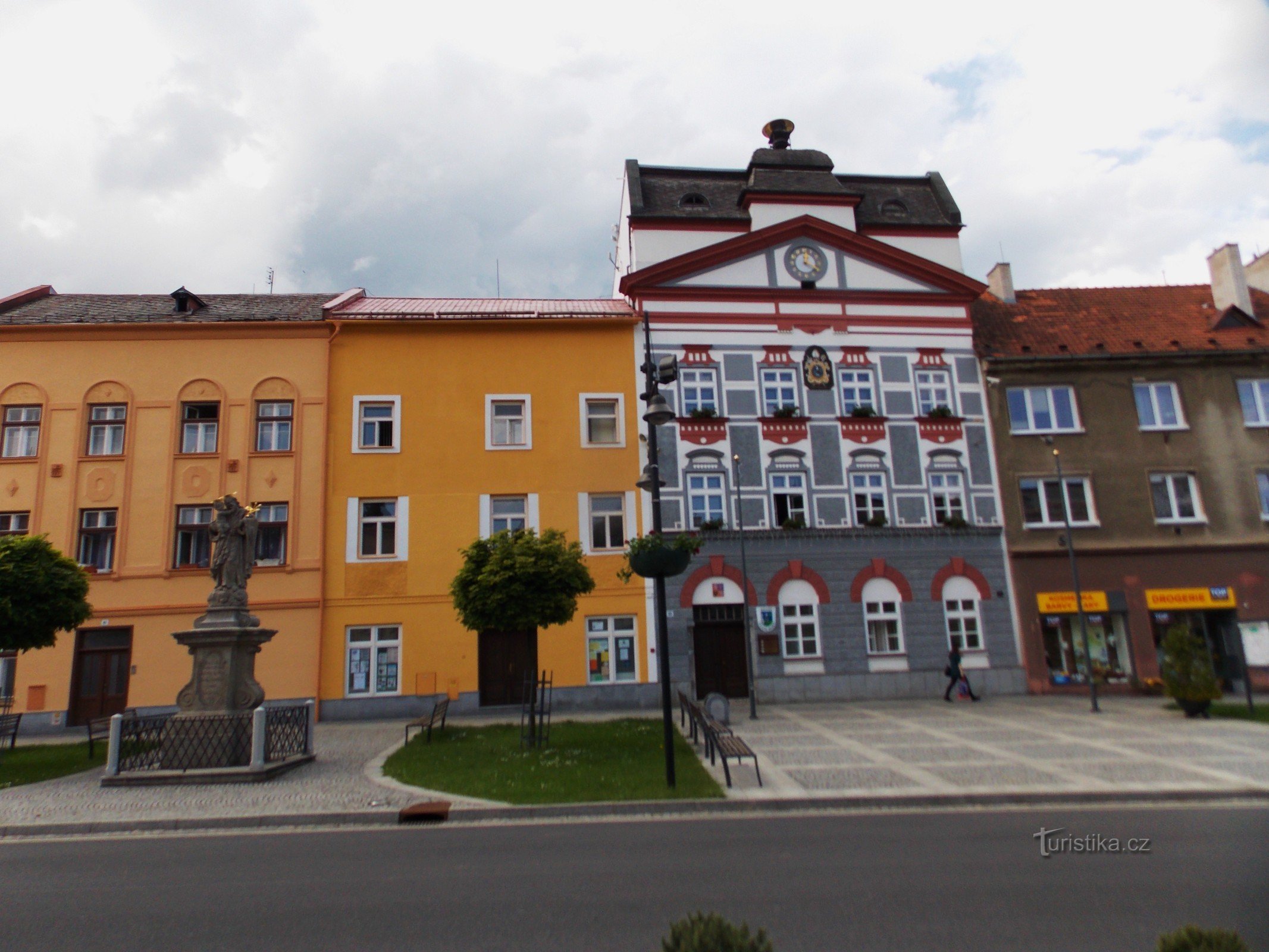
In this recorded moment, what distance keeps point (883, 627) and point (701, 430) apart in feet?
27.4

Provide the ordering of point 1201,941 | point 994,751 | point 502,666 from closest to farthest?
point 1201,941 → point 994,751 → point 502,666

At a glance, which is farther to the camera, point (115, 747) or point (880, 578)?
point (880, 578)

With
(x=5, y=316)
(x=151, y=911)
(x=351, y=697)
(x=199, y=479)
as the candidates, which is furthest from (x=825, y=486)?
(x=5, y=316)

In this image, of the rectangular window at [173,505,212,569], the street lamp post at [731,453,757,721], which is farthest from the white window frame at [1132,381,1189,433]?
the rectangular window at [173,505,212,569]

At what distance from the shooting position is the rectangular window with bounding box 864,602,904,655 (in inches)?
931

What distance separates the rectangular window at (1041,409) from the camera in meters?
25.6

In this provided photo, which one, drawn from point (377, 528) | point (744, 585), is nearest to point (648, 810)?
point (744, 585)

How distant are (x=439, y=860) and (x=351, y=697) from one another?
1541 cm

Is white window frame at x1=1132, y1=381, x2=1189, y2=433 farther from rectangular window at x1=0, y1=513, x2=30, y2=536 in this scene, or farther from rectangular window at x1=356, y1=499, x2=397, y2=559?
rectangular window at x1=0, y1=513, x2=30, y2=536

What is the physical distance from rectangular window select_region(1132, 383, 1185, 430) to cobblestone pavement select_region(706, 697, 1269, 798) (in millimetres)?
9979

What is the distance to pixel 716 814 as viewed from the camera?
10180mm

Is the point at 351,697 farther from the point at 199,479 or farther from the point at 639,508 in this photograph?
the point at 639,508

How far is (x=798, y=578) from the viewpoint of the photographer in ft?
77.6

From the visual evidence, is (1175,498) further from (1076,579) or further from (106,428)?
(106,428)
